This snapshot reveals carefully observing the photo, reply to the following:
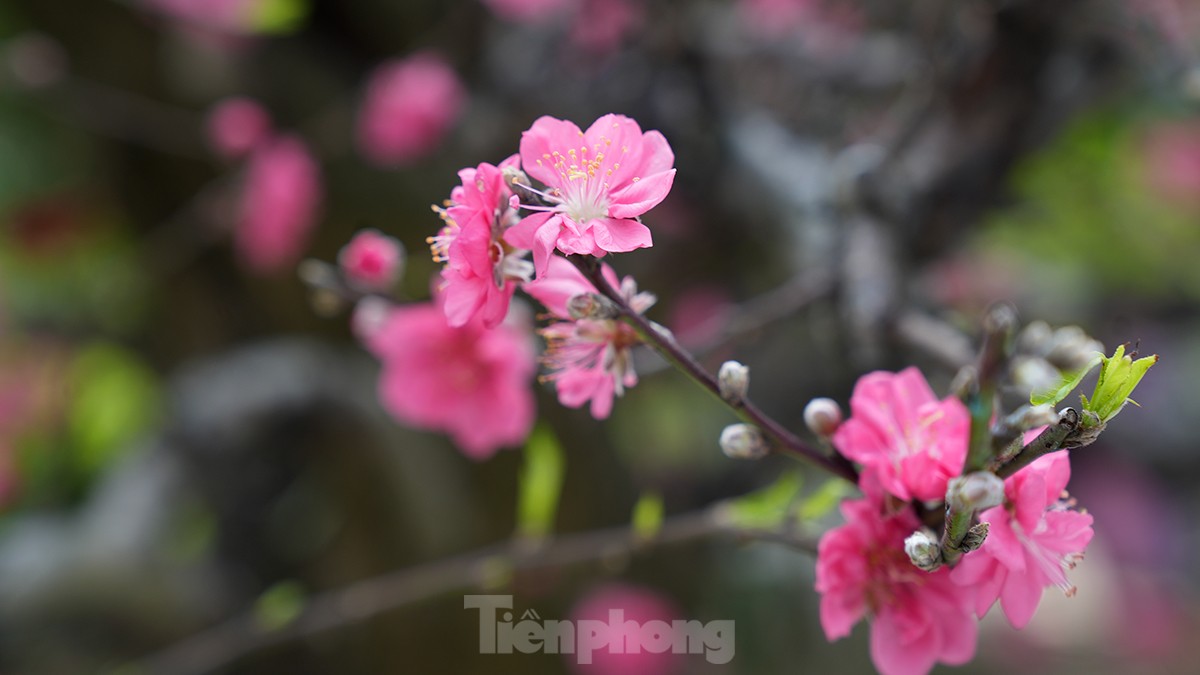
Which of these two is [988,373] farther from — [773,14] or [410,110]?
[773,14]

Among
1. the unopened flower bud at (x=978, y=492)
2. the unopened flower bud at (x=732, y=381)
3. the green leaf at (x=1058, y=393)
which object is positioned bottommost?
the unopened flower bud at (x=978, y=492)

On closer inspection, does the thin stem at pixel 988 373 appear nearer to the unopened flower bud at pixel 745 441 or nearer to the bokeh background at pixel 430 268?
the unopened flower bud at pixel 745 441

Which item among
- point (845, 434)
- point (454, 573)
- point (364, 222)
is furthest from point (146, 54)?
point (845, 434)

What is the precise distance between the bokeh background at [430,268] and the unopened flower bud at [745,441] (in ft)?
0.76

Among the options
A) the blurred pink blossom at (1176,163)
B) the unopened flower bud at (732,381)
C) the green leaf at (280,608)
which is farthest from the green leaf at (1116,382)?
the blurred pink blossom at (1176,163)

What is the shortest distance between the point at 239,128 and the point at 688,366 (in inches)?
37.9

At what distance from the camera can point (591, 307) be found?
0.28 meters

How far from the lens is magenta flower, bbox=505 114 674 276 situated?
10.7 inches

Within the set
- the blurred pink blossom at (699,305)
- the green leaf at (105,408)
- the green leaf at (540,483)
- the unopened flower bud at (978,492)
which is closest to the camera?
the unopened flower bud at (978,492)

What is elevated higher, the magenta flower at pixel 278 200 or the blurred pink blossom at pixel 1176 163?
the blurred pink blossom at pixel 1176 163

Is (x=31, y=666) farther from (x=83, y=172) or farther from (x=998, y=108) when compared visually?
(x=998, y=108)

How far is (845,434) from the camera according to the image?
32 centimetres

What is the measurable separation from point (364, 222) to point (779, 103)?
0.55 metres

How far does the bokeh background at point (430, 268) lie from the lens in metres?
0.71
